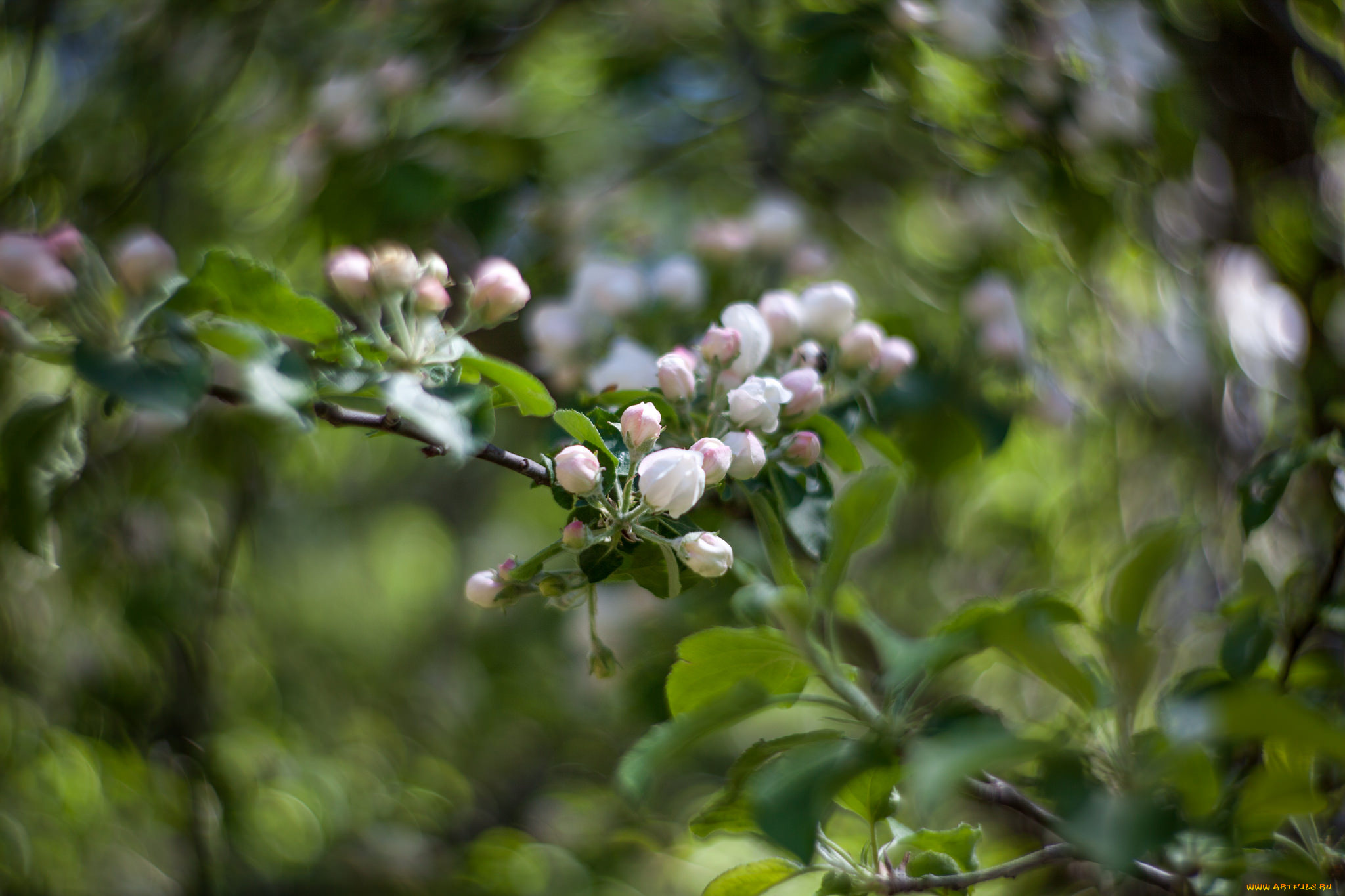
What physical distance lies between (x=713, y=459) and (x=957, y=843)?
1.15 feet

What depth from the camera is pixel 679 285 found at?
43.8 inches

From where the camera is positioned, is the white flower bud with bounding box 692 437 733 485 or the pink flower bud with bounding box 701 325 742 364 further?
the pink flower bud with bounding box 701 325 742 364

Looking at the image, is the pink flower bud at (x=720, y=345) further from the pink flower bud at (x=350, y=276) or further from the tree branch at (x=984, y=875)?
the tree branch at (x=984, y=875)

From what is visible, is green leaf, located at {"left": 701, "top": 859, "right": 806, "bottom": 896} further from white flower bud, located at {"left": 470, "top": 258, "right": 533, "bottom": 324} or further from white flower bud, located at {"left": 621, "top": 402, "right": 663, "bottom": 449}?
white flower bud, located at {"left": 470, "top": 258, "right": 533, "bottom": 324}

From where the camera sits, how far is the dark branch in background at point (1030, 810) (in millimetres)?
593

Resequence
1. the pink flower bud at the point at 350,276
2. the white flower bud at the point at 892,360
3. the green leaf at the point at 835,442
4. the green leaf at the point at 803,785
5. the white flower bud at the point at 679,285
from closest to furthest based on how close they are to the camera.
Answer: the green leaf at the point at 803,785 → the pink flower bud at the point at 350,276 → the green leaf at the point at 835,442 → the white flower bud at the point at 892,360 → the white flower bud at the point at 679,285

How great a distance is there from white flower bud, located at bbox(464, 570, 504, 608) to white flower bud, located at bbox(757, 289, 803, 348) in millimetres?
360

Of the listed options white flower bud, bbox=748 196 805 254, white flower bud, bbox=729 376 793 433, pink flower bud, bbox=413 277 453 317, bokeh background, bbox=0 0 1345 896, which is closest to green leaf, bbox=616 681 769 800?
white flower bud, bbox=729 376 793 433

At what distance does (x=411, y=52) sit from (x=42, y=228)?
0.62 meters

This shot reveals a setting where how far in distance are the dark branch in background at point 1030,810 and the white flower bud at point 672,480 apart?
261 mm

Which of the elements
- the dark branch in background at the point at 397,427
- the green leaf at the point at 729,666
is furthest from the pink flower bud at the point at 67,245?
the green leaf at the point at 729,666

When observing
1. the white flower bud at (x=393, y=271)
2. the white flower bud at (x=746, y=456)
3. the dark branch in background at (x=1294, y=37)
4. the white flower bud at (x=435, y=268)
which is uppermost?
the dark branch in background at (x=1294, y=37)

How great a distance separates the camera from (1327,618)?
775 mm

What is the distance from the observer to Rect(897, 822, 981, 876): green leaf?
68cm
